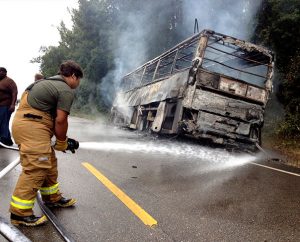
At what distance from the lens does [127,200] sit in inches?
153

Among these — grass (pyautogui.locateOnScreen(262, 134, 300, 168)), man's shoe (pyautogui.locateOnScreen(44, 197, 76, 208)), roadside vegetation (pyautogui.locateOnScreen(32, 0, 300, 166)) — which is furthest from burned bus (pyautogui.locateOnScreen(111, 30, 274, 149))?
man's shoe (pyautogui.locateOnScreen(44, 197, 76, 208))

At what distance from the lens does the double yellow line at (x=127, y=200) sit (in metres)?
3.29

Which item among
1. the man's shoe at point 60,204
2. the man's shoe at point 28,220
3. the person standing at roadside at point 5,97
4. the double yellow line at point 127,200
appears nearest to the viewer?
the man's shoe at point 28,220

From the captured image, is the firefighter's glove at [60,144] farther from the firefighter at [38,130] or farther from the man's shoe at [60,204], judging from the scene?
the man's shoe at [60,204]

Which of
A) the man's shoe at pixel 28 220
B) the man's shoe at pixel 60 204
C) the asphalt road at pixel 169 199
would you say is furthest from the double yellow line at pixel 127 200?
the man's shoe at pixel 28 220

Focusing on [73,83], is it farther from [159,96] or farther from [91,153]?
[159,96]

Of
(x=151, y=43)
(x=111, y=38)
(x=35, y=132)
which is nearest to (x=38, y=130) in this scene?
(x=35, y=132)

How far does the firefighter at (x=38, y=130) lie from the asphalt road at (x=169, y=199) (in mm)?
229

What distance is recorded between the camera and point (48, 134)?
329 cm

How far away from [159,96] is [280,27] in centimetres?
678

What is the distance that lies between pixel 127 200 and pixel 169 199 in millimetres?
506

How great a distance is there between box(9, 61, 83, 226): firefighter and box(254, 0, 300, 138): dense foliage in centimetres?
1023

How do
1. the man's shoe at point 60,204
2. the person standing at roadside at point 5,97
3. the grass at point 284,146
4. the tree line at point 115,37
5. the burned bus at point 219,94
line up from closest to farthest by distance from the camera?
1. the man's shoe at point 60,204
2. the person standing at roadside at point 5,97
3. the burned bus at point 219,94
4. the grass at point 284,146
5. the tree line at point 115,37

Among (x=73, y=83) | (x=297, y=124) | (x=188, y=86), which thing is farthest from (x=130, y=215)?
(x=297, y=124)
